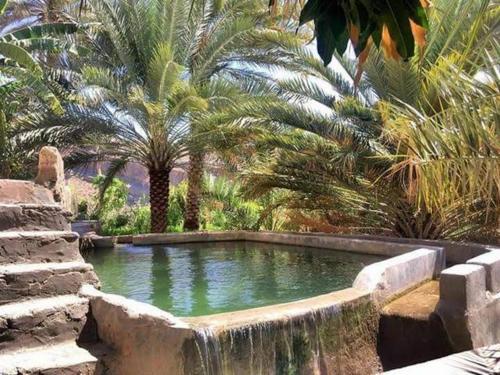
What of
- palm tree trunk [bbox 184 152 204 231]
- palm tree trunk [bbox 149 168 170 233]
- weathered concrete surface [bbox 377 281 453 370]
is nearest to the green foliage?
weathered concrete surface [bbox 377 281 453 370]

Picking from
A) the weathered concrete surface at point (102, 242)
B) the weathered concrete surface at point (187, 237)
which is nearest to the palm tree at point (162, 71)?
the weathered concrete surface at point (187, 237)

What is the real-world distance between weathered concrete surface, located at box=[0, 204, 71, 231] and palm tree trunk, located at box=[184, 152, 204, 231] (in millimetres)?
9774

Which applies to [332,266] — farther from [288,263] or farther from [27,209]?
[27,209]

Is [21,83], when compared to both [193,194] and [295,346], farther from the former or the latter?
[295,346]

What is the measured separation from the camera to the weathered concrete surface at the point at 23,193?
530 cm

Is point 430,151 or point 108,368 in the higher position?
point 430,151

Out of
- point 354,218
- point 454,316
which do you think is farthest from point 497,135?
point 354,218

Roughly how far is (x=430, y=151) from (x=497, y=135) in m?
0.72

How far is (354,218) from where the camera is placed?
11367mm

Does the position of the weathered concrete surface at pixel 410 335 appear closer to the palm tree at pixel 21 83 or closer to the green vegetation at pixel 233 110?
the green vegetation at pixel 233 110

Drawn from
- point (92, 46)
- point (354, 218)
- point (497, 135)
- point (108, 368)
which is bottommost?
point (108, 368)

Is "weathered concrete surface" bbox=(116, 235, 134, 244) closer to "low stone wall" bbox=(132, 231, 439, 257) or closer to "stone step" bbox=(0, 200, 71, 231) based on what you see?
"low stone wall" bbox=(132, 231, 439, 257)

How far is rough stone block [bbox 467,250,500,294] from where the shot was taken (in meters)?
5.52

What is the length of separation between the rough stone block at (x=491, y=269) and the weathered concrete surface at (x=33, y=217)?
13.6 ft
